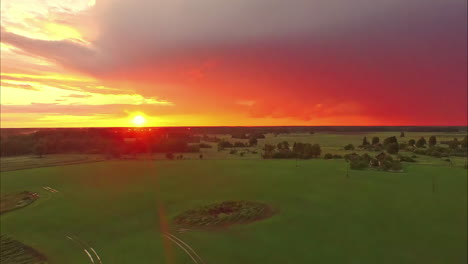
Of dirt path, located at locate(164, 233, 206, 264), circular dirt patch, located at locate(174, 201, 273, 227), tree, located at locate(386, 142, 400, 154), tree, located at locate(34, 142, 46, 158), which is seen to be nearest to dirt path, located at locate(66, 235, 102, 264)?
dirt path, located at locate(164, 233, 206, 264)

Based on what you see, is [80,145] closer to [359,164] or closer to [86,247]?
[86,247]

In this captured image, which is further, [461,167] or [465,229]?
[461,167]

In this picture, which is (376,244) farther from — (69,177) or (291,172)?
(69,177)

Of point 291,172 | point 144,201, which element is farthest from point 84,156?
point 291,172

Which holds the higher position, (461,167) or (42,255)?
(461,167)

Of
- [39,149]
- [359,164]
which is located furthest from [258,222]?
[39,149]

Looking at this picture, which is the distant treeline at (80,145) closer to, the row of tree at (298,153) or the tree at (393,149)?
the row of tree at (298,153)

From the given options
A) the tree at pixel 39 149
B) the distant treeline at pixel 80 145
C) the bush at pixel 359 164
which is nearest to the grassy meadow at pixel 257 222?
the bush at pixel 359 164
